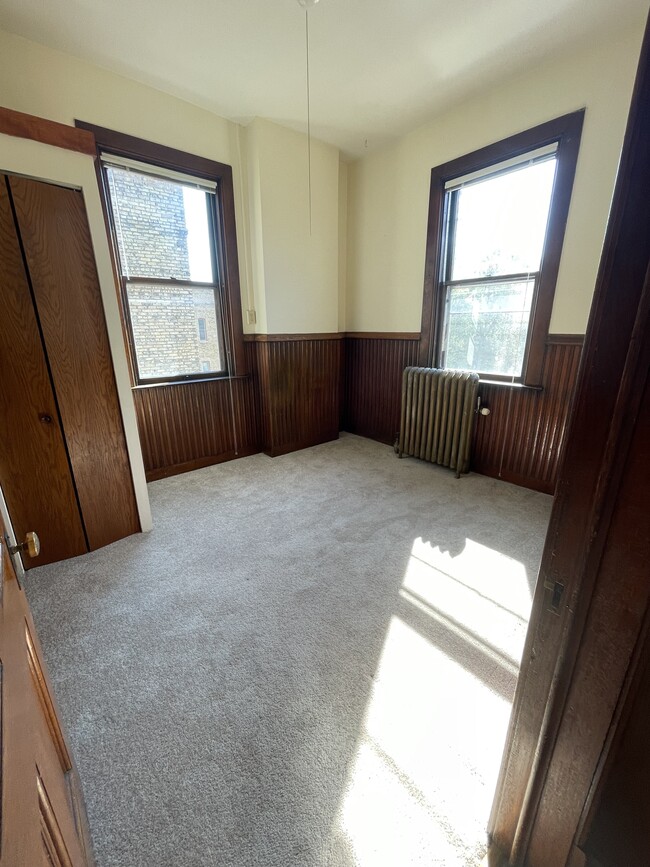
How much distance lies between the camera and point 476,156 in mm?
2789

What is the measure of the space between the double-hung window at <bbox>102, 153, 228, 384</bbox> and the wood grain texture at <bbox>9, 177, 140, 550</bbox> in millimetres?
919

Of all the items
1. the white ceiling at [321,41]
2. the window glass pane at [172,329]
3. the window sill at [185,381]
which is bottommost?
the window sill at [185,381]

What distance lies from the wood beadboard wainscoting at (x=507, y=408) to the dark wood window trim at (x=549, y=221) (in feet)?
0.40

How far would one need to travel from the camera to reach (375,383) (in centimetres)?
404

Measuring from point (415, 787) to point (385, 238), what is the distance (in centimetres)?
401

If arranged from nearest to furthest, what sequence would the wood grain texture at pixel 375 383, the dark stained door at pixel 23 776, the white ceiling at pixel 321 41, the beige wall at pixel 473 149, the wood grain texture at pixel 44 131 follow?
the dark stained door at pixel 23 776, the wood grain texture at pixel 44 131, the white ceiling at pixel 321 41, the beige wall at pixel 473 149, the wood grain texture at pixel 375 383

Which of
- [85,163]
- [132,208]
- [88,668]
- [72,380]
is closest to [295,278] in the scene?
[132,208]

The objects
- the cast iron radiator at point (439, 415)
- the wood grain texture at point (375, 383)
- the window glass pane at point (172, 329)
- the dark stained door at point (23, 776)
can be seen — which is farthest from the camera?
the wood grain texture at point (375, 383)

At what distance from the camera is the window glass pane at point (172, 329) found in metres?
2.89

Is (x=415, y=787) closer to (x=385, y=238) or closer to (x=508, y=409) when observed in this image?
(x=508, y=409)

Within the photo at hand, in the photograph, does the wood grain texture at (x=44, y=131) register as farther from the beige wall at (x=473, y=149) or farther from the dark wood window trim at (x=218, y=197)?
the beige wall at (x=473, y=149)

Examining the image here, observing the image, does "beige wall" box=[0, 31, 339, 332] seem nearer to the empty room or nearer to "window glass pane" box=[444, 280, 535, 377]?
the empty room

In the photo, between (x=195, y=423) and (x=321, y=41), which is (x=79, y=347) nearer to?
(x=195, y=423)

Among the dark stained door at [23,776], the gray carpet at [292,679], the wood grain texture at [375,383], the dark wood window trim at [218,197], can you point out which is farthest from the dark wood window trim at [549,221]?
the dark stained door at [23,776]
